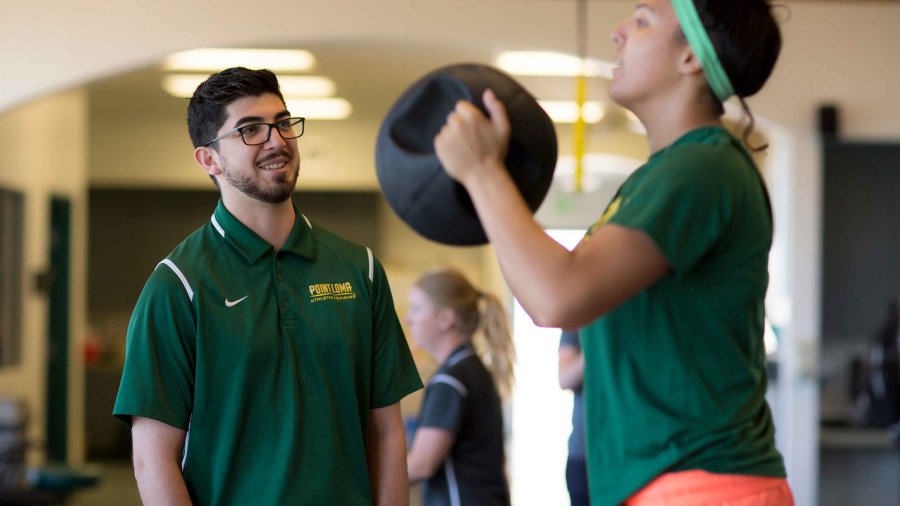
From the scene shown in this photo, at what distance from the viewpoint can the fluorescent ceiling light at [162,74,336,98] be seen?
26.3 feet

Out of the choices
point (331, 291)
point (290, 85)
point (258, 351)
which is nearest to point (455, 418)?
point (331, 291)

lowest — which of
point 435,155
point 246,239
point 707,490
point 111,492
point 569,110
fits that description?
point 111,492

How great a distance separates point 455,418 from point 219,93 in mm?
1424

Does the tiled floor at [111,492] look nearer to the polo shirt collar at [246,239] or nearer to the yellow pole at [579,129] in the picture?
the yellow pole at [579,129]

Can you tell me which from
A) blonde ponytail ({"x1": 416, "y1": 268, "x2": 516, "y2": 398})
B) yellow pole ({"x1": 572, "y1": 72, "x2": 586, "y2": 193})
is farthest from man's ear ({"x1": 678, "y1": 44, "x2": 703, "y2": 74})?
yellow pole ({"x1": 572, "y1": 72, "x2": 586, "y2": 193})

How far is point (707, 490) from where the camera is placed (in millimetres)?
1405

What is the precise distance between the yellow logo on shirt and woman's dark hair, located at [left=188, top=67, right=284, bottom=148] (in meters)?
0.32

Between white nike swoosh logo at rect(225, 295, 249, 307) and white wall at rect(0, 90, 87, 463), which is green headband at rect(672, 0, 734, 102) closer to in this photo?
white nike swoosh logo at rect(225, 295, 249, 307)

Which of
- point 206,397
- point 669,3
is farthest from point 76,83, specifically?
point 669,3

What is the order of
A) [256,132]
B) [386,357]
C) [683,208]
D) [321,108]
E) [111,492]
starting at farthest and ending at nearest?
[321,108] < [111,492] < [386,357] < [256,132] < [683,208]

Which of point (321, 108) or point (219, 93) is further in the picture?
point (321, 108)

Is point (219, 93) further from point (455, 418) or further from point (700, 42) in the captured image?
point (455, 418)

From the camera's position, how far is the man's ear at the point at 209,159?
1982mm

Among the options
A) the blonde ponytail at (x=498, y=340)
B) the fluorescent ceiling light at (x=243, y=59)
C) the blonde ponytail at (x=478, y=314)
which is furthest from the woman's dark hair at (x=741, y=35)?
the fluorescent ceiling light at (x=243, y=59)
